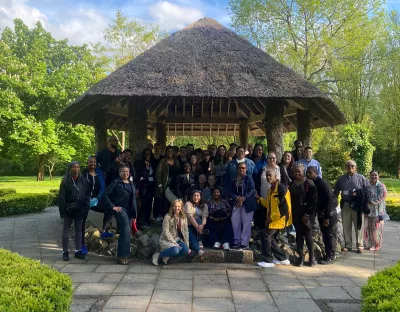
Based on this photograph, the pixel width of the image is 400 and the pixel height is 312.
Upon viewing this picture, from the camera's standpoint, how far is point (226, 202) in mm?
6594

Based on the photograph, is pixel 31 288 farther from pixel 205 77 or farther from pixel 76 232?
pixel 205 77

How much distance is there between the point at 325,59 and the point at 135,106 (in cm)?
1802

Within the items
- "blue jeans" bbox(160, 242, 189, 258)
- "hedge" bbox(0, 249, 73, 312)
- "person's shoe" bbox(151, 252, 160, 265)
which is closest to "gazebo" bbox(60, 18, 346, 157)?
"blue jeans" bbox(160, 242, 189, 258)

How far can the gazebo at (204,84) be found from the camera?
24.0ft

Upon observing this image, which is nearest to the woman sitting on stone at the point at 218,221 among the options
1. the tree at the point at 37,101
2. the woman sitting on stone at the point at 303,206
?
the woman sitting on stone at the point at 303,206

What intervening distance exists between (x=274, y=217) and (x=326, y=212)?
3.43ft

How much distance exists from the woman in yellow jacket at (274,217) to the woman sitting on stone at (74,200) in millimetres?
3262

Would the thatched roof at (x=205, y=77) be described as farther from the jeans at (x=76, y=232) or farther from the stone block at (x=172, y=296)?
the stone block at (x=172, y=296)

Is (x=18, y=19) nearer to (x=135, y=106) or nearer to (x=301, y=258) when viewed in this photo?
(x=135, y=106)

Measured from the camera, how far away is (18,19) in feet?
104

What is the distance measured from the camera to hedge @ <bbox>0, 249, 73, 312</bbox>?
3.07m

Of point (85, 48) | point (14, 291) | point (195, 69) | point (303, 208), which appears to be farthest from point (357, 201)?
point (85, 48)

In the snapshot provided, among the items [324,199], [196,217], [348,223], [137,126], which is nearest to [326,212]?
[324,199]

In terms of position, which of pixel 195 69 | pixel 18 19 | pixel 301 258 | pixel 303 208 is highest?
pixel 18 19
